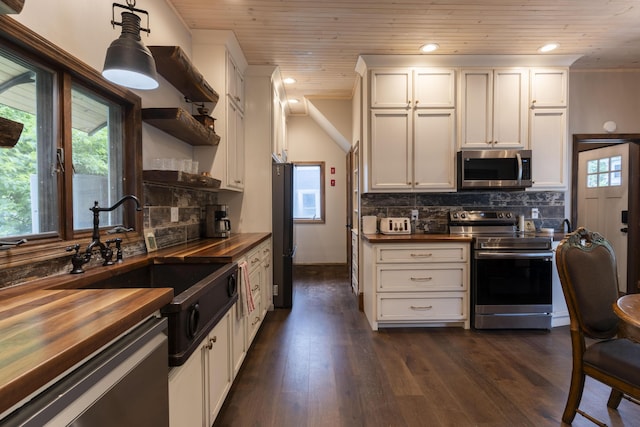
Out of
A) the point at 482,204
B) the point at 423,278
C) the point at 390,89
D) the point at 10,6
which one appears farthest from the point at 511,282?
the point at 10,6

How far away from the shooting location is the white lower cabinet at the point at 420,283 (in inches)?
115

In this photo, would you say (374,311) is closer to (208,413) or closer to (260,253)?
(260,253)

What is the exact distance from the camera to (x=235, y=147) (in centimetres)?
307

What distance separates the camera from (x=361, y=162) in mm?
3615

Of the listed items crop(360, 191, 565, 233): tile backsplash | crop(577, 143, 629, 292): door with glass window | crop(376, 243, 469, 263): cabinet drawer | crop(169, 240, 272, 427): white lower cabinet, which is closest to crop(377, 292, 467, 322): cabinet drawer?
crop(376, 243, 469, 263): cabinet drawer

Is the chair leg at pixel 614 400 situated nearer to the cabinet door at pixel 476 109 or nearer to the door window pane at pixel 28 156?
the cabinet door at pixel 476 109

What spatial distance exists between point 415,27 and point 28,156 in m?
2.84

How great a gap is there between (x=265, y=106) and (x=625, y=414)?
3.71m

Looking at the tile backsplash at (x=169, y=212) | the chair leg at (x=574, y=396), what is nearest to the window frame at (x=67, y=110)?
the tile backsplash at (x=169, y=212)

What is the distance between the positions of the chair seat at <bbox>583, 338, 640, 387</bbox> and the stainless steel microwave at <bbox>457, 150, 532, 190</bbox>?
1.81 m

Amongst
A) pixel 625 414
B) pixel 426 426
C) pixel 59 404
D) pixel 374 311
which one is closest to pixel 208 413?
pixel 59 404

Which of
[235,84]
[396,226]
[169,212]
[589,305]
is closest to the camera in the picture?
[589,305]

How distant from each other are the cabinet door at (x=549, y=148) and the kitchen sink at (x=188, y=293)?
3.22 metres

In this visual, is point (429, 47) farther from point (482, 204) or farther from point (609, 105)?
point (609, 105)
